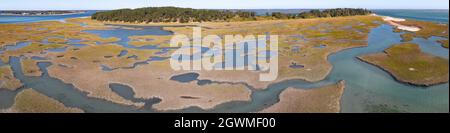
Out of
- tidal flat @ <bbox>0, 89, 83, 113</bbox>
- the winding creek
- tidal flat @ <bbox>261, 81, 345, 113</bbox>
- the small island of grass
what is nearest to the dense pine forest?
the small island of grass

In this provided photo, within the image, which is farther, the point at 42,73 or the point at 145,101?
the point at 42,73

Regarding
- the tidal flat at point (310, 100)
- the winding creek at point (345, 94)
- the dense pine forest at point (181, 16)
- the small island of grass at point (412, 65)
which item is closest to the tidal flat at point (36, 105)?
the winding creek at point (345, 94)

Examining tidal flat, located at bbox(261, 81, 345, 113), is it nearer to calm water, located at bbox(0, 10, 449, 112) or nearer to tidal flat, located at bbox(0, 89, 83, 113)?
calm water, located at bbox(0, 10, 449, 112)

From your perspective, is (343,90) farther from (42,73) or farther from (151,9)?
(151,9)

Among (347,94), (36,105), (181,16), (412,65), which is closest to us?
(36,105)

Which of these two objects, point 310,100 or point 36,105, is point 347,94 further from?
point 36,105

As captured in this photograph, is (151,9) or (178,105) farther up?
(151,9)

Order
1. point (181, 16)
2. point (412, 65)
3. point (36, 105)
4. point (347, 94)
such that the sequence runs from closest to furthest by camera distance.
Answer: point (36, 105)
point (347, 94)
point (412, 65)
point (181, 16)

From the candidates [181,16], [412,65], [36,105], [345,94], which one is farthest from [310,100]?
[181,16]

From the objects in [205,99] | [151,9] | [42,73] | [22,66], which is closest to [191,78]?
[205,99]
